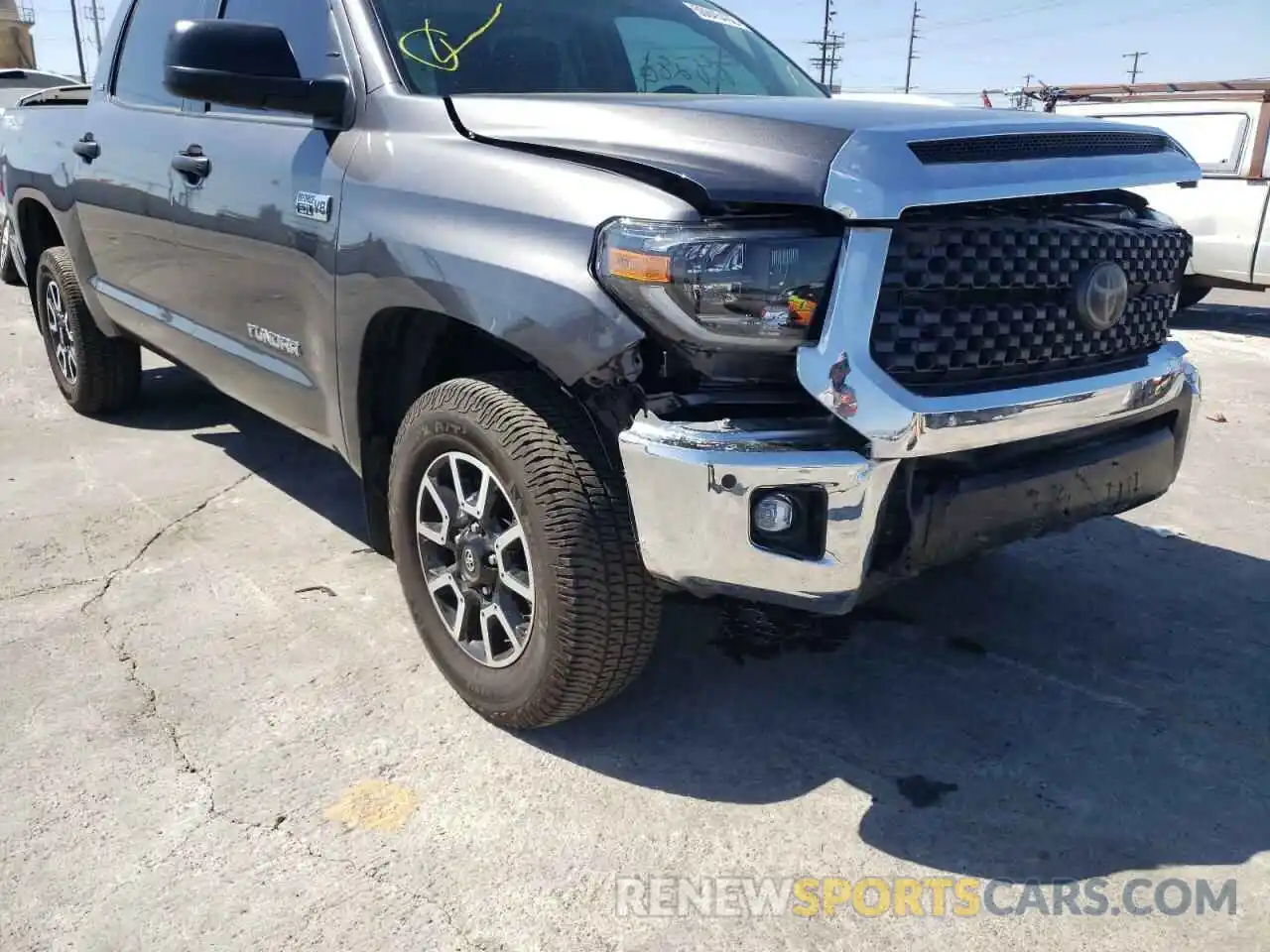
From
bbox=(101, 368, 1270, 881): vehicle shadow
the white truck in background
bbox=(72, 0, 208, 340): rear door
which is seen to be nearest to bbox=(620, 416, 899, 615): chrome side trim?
bbox=(101, 368, 1270, 881): vehicle shadow

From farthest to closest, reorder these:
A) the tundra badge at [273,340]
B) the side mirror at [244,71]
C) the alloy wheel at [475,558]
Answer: the tundra badge at [273,340]
the side mirror at [244,71]
the alloy wheel at [475,558]

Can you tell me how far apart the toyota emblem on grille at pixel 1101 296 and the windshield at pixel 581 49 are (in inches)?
57.1

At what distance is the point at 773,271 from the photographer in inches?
79.3

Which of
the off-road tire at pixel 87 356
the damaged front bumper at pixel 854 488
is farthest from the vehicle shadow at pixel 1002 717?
the off-road tire at pixel 87 356

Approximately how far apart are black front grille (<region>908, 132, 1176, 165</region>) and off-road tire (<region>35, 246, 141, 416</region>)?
398cm

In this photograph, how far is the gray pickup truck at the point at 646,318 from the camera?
2031 millimetres

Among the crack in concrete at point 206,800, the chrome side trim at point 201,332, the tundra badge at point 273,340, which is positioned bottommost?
the crack in concrete at point 206,800

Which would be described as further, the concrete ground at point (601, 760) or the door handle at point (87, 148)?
the door handle at point (87, 148)

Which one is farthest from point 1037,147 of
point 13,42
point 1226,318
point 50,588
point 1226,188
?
point 13,42

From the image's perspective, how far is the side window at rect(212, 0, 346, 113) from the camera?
2930 millimetres

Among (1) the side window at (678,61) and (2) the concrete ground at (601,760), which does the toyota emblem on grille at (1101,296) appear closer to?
(2) the concrete ground at (601,760)

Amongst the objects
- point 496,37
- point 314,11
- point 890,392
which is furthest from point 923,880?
point 314,11

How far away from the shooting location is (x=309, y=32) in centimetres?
305

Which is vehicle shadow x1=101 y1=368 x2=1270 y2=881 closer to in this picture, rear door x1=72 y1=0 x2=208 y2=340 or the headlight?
the headlight
